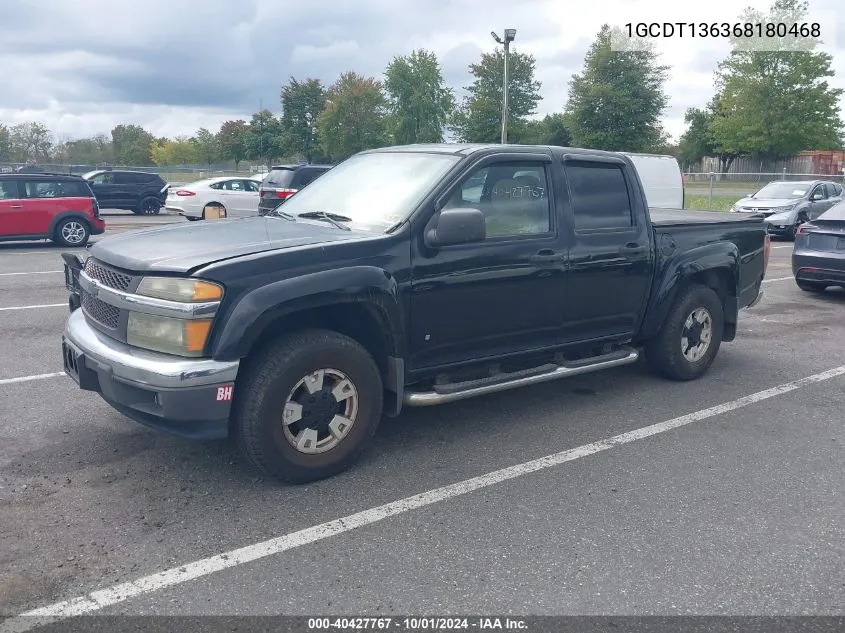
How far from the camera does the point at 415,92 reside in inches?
2112

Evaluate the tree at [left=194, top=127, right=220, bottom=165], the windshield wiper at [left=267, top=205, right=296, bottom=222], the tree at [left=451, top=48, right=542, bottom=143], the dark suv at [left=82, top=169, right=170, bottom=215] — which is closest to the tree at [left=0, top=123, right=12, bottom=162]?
the tree at [left=194, top=127, right=220, bottom=165]

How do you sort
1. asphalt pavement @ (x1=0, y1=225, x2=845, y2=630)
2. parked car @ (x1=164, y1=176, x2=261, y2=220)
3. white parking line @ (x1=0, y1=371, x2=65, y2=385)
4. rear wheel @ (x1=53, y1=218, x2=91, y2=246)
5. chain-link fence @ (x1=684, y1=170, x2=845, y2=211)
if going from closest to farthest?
asphalt pavement @ (x1=0, y1=225, x2=845, y2=630) < white parking line @ (x1=0, y1=371, x2=65, y2=385) < rear wheel @ (x1=53, y1=218, x2=91, y2=246) < parked car @ (x1=164, y1=176, x2=261, y2=220) < chain-link fence @ (x1=684, y1=170, x2=845, y2=211)

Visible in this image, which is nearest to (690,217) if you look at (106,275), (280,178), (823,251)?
(106,275)

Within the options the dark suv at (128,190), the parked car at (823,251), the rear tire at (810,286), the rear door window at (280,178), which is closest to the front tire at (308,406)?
the parked car at (823,251)

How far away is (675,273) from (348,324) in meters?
2.88

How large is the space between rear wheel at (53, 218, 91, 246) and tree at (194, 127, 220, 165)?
2727 inches

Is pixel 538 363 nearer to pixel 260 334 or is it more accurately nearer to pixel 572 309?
pixel 572 309

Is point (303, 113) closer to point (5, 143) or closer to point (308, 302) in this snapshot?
point (5, 143)

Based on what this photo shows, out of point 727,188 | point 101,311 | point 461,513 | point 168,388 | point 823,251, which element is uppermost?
point 727,188

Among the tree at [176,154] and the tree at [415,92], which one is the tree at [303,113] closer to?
the tree at [415,92]

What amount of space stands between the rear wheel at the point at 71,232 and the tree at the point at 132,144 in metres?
72.2

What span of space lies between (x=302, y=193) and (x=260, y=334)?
1.88 m

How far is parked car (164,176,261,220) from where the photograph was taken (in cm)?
2238

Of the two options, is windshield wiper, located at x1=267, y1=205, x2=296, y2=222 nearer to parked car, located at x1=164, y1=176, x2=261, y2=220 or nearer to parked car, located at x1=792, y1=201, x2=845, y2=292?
parked car, located at x1=792, y1=201, x2=845, y2=292
